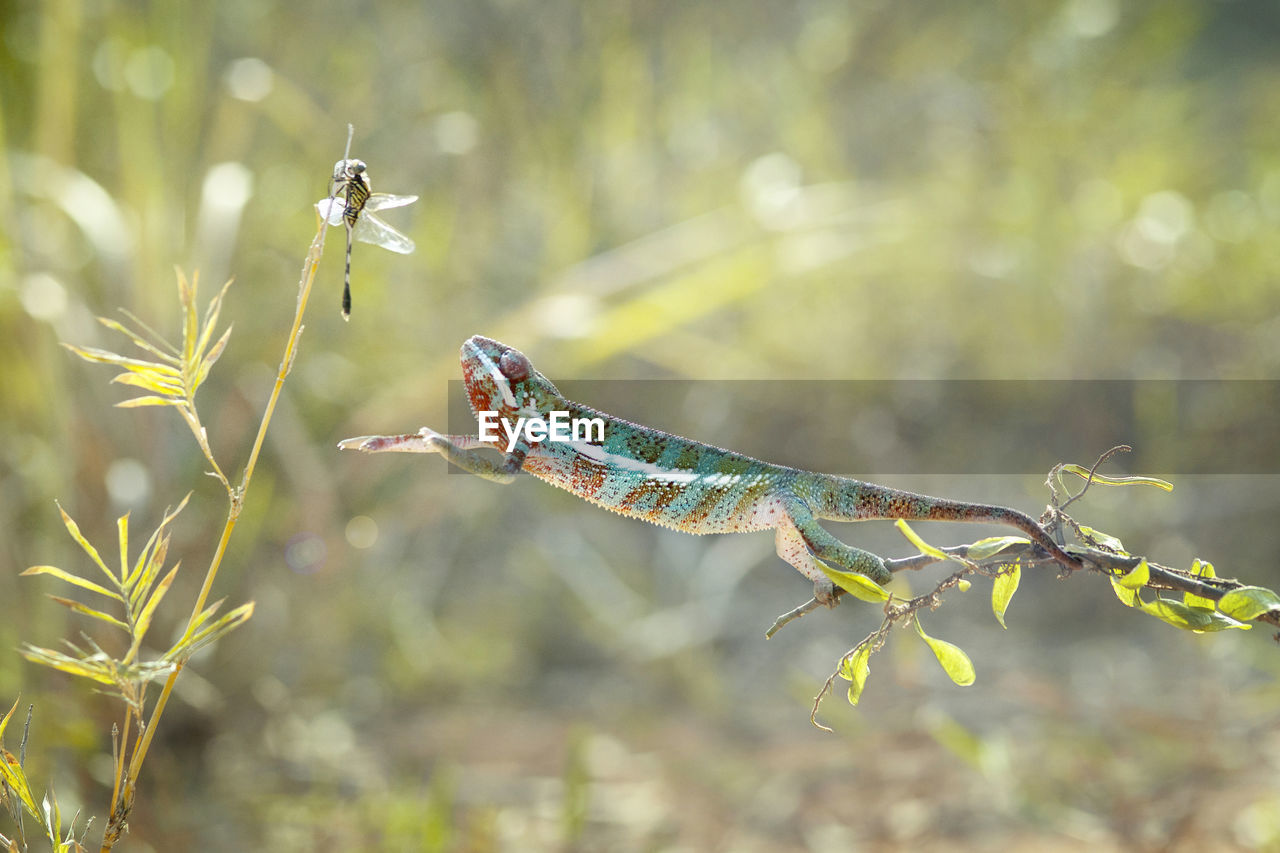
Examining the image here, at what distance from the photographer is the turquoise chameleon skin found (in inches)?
21.5

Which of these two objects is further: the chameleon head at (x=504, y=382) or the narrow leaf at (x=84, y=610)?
the chameleon head at (x=504, y=382)

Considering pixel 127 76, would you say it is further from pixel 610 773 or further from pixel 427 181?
pixel 610 773

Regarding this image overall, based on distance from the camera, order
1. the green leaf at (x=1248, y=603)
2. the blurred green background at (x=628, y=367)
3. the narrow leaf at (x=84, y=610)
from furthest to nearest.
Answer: the blurred green background at (x=628, y=367) < the green leaf at (x=1248, y=603) < the narrow leaf at (x=84, y=610)

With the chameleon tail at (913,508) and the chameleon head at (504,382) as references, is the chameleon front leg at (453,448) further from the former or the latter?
the chameleon tail at (913,508)

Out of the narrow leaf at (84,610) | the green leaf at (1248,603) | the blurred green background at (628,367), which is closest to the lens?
the narrow leaf at (84,610)

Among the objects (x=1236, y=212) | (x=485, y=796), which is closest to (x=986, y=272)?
(x=1236, y=212)

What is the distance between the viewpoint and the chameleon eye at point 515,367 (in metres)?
0.58

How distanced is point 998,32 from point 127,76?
8.38ft

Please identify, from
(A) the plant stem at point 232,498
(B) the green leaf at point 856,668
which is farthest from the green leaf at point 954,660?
(A) the plant stem at point 232,498

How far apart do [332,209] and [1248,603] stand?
547 millimetres

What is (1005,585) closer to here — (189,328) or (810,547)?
(810,547)

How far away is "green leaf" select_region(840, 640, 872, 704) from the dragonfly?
339mm

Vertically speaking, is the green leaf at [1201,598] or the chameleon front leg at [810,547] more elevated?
the green leaf at [1201,598]

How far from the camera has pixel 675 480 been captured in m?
0.56
